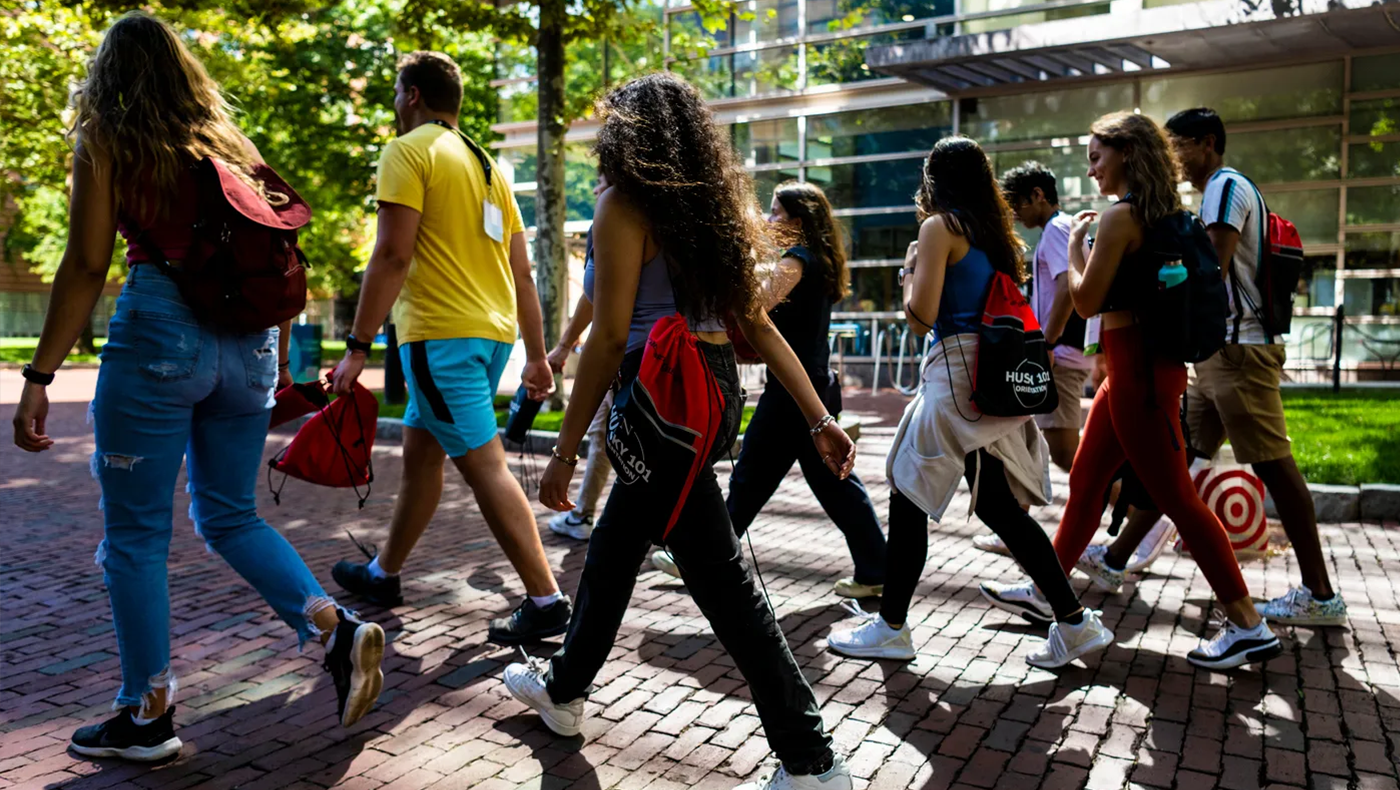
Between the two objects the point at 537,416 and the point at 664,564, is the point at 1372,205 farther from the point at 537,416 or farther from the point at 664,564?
the point at 664,564

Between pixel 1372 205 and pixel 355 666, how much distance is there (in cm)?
1686

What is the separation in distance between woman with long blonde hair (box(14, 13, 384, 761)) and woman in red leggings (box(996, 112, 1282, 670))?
8.69 ft

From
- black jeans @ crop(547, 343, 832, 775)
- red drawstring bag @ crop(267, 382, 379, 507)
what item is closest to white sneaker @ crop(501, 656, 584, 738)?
black jeans @ crop(547, 343, 832, 775)

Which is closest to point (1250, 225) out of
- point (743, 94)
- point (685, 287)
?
point (685, 287)

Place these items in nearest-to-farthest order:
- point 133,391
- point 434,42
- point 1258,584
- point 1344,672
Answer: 1. point 133,391
2. point 1344,672
3. point 1258,584
4. point 434,42

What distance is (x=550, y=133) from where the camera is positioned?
12.2 m

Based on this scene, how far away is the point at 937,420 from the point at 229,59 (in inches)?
910

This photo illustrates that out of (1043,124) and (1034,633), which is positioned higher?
(1043,124)

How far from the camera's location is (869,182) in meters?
19.0

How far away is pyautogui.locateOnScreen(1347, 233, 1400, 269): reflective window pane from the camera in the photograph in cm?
1571

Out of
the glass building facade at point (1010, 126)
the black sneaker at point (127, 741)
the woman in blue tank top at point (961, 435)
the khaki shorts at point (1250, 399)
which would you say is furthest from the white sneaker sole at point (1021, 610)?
the glass building facade at point (1010, 126)

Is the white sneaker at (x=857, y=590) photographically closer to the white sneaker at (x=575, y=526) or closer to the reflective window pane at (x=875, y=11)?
the white sneaker at (x=575, y=526)

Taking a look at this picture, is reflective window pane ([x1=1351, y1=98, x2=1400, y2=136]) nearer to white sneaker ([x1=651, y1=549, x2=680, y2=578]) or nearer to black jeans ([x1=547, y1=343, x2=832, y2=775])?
white sneaker ([x1=651, y1=549, x2=680, y2=578])

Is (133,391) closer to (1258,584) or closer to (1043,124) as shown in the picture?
(1258,584)
